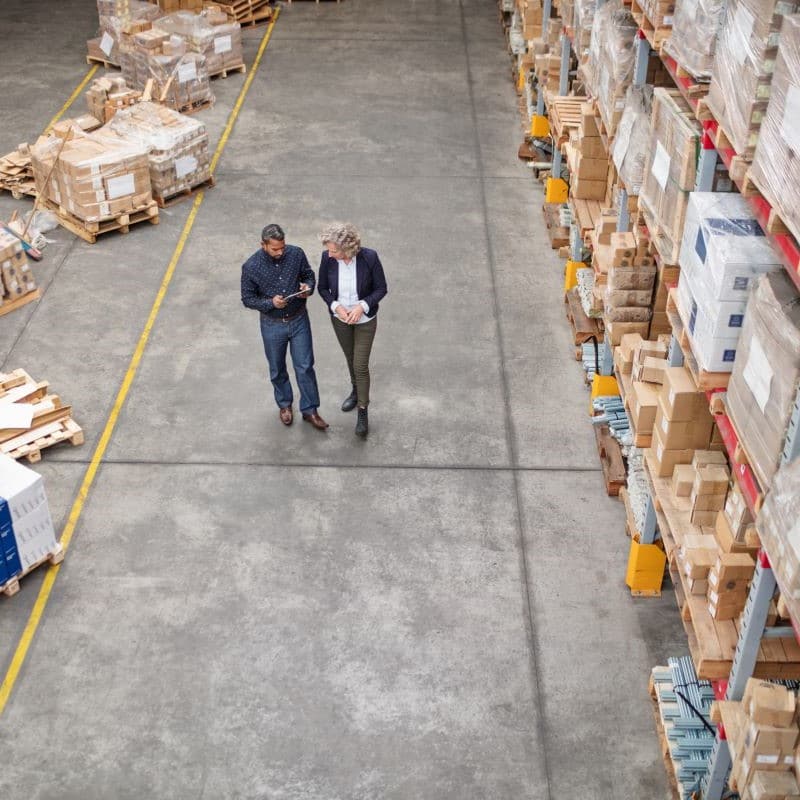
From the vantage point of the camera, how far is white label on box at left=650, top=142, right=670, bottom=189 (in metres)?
6.52

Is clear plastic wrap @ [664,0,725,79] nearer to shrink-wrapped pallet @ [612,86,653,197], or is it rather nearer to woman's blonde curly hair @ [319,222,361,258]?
shrink-wrapped pallet @ [612,86,653,197]

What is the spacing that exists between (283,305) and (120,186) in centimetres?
447

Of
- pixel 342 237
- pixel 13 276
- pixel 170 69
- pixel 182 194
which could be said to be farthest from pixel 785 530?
pixel 170 69

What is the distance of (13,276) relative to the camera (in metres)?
10.5

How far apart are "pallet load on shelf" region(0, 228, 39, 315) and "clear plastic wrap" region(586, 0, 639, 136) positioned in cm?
574

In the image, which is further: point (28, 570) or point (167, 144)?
point (167, 144)

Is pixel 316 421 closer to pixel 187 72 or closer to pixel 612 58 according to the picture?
pixel 612 58

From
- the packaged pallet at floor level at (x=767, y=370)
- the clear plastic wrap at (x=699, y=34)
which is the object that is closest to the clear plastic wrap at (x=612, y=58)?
the clear plastic wrap at (x=699, y=34)

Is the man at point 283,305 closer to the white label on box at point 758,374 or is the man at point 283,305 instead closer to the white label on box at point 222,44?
the white label on box at point 758,374

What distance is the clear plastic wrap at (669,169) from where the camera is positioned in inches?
241

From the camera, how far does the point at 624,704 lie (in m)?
6.56

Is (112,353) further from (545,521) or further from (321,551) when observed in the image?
(545,521)

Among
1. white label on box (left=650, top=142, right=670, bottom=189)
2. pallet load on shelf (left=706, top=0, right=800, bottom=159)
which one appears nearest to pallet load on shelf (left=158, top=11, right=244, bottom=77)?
white label on box (left=650, top=142, right=670, bottom=189)

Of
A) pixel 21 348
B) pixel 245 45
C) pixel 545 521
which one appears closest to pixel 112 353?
pixel 21 348
